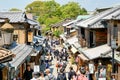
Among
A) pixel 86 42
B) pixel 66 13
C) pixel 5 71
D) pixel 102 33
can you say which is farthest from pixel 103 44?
pixel 66 13

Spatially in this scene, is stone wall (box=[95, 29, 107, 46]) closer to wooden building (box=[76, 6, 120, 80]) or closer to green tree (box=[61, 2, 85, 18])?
wooden building (box=[76, 6, 120, 80])

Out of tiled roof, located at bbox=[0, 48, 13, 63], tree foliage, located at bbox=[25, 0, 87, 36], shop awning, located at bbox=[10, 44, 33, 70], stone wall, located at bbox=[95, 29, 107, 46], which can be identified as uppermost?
tiled roof, located at bbox=[0, 48, 13, 63]

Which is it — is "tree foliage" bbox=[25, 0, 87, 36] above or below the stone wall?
below

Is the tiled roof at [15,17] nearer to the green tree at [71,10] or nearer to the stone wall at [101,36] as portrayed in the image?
the stone wall at [101,36]

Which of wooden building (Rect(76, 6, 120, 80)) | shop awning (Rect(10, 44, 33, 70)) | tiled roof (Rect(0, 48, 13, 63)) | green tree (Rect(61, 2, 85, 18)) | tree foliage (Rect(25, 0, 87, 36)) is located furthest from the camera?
tree foliage (Rect(25, 0, 87, 36))

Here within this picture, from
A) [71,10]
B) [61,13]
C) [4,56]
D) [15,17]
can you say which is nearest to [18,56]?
[4,56]

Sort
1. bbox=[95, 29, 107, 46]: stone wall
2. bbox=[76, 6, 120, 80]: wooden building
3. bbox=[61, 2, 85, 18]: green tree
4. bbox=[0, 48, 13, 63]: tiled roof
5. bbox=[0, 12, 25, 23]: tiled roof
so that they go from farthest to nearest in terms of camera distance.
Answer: bbox=[61, 2, 85, 18]: green tree < bbox=[95, 29, 107, 46]: stone wall < bbox=[0, 12, 25, 23]: tiled roof < bbox=[76, 6, 120, 80]: wooden building < bbox=[0, 48, 13, 63]: tiled roof

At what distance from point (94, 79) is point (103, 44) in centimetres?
526

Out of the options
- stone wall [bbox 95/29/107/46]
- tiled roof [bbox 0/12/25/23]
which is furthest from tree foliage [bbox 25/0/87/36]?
stone wall [bbox 95/29/107/46]

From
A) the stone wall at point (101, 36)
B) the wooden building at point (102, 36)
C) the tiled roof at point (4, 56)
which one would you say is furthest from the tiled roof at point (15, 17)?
the tiled roof at point (4, 56)

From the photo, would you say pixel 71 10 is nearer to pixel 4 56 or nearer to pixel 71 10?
pixel 71 10

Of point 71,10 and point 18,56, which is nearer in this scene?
point 18,56

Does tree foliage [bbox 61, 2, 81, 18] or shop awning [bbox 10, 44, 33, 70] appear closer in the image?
shop awning [bbox 10, 44, 33, 70]

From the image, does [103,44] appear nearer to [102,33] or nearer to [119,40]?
[102,33]
